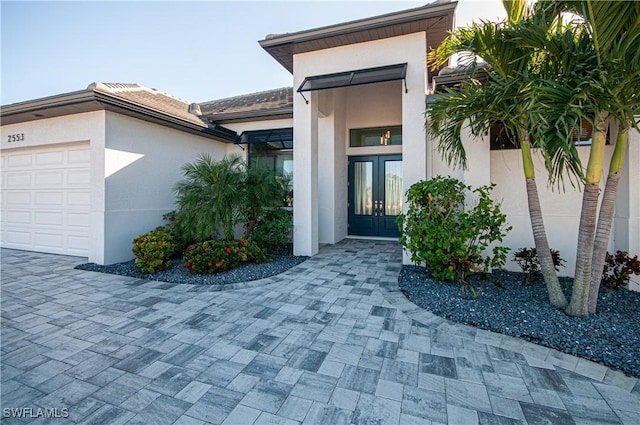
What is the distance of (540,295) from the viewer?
4488 millimetres

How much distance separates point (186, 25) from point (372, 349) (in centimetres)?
916

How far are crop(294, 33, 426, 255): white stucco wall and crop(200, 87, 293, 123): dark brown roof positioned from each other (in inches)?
60.6

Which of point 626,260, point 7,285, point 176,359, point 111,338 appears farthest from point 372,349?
point 7,285

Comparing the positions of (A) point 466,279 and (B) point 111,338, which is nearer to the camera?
(B) point 111,338

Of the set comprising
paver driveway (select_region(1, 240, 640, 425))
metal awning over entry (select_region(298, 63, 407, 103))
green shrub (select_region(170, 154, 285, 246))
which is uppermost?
metal awning over entry (select_region(298, 63, 407, 103))

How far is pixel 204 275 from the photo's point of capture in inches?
229

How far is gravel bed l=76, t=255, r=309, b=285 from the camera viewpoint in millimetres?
5512

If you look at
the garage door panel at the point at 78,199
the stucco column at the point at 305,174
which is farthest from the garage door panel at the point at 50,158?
the stucco column at the point at 305,174

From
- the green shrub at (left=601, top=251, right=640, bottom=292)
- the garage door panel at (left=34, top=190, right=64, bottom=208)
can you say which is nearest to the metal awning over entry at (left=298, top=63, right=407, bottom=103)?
the green shrub at (left=601, top=251, right=640, bottom=292)

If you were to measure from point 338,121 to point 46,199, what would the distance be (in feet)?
29.3

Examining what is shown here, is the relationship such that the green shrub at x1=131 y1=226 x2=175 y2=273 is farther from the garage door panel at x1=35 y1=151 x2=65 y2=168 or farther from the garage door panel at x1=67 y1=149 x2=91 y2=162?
the garage door panel at x1=35 y1=151 x2=65 y2=168

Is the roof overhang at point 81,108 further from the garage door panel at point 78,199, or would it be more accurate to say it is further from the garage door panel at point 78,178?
the garage door panel at point 78,199

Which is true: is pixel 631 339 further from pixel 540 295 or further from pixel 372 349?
pixel 372 349

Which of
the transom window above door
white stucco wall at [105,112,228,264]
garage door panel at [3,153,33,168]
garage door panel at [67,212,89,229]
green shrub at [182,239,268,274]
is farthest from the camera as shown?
the transom window above door
